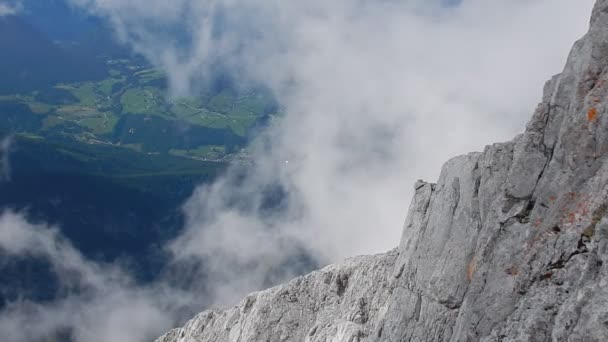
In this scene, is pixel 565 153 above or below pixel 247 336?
below

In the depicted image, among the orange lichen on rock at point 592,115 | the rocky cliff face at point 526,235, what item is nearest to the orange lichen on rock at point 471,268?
the rocky cliff face at point 526,235

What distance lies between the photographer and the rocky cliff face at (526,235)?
2747 centimetres

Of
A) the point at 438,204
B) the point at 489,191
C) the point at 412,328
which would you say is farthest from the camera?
the point at 438,204

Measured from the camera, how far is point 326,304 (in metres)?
72.9

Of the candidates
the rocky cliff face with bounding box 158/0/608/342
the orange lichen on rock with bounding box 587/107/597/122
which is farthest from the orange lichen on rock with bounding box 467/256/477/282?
the orange lichen on rock with bounding box 587/107/597/122

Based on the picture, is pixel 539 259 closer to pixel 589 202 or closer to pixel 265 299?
pixel 589 202

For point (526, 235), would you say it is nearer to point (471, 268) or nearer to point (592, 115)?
point (471, 268)

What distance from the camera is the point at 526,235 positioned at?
32.8m

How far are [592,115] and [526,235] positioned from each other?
7.78 m

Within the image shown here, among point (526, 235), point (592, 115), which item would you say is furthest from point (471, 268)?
point (592, 115)

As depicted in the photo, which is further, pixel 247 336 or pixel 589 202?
pixel 247 336

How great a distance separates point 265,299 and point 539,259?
52720mm

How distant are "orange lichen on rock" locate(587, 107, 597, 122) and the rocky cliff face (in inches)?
2.4

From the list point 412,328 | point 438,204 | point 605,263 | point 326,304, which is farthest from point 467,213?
point 326,304
